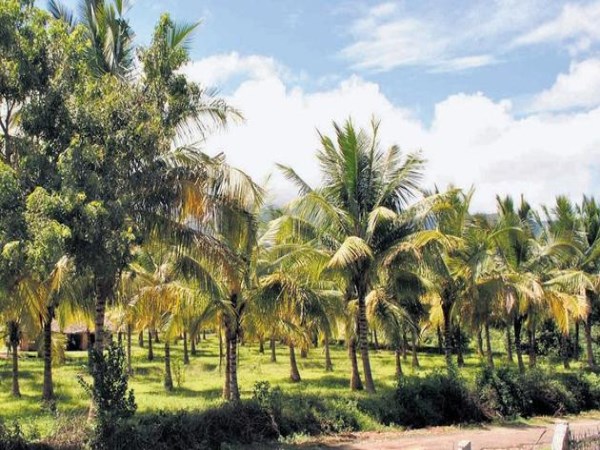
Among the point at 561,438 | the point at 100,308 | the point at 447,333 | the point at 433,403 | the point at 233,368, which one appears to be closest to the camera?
the point at 561,438

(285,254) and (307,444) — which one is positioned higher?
(285,254)

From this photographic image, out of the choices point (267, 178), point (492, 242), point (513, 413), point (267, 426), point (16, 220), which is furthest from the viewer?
point (492, 242)

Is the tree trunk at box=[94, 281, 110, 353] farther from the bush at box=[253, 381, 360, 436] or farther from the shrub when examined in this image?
the shrub

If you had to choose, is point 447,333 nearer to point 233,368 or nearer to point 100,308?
point 233,368

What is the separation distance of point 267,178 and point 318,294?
15.1ft

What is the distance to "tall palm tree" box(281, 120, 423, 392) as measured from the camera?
52.0 feet

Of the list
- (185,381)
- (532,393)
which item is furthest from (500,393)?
(185,381)

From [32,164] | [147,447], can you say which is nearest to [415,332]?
[147,447]

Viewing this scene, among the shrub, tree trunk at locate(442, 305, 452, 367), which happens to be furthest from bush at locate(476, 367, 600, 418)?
tree trunk at locate(442, 305, 452, 367)

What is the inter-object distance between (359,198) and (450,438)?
21.1 ft

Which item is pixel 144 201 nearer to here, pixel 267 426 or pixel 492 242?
pixel 267 426

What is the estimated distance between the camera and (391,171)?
16562 mm

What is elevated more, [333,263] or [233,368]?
[333,263]

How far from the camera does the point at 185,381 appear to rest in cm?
2375
